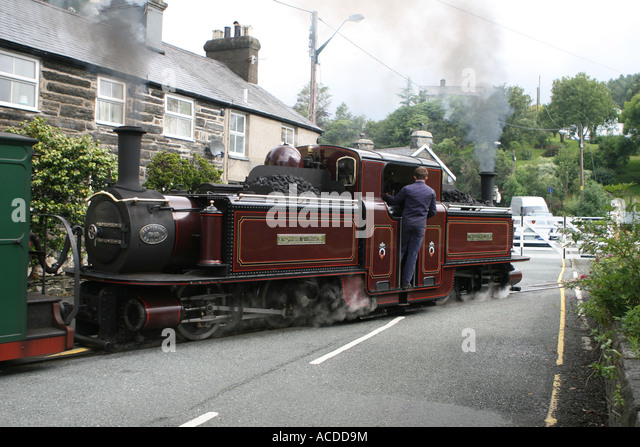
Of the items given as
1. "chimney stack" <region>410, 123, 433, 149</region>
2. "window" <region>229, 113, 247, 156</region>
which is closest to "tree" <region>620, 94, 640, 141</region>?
"chimney stack" <region>410, 123, 433, 149</region>

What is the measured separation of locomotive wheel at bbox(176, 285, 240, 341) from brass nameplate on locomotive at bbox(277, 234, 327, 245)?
3.31 ft

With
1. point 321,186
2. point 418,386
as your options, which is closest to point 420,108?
point 321,186

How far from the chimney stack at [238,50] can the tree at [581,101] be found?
1966 inches

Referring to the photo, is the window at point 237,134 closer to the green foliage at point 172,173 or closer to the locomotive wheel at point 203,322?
the green foliage at point 172,173

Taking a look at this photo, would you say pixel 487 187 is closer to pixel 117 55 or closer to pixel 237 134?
pixel 117 55

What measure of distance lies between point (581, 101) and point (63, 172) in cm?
6307

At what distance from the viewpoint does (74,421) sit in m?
4.09

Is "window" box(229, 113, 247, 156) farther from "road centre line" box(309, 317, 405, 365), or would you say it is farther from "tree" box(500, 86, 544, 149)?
"tree" box(500, 86, 544, 149)

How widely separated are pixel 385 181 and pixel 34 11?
995 cm

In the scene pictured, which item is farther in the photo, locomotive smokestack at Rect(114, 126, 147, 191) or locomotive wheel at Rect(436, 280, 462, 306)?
locomotive wheel at Rect(436, 280, 462, 306)

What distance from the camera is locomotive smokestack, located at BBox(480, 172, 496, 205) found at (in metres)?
→ 11.9

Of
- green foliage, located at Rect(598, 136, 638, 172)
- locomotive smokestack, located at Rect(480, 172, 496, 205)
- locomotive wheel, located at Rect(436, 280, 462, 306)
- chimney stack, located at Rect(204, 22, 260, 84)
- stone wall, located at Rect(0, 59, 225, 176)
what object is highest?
green foliage, located at Rect(598, 136, 638, 172)

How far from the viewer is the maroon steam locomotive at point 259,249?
6.47 meters

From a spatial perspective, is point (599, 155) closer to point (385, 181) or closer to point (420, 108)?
point (420, 108)
